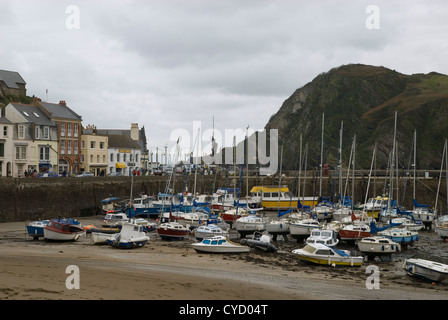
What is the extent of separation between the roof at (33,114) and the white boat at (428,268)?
51137 millimetres

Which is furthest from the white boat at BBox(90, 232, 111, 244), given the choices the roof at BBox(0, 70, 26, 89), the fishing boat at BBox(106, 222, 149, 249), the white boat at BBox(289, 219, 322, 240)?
the roof at BBox(0, 70, 26, 89)

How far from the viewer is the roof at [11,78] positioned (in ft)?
292

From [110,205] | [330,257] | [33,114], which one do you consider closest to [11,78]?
[33,114]

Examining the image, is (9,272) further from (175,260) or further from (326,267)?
(326,267)

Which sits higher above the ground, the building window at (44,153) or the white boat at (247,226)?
the building window at (44,153)

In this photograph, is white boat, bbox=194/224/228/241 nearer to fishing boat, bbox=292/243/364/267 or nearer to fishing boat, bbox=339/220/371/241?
fishing boat, bbox=339/220/371/241

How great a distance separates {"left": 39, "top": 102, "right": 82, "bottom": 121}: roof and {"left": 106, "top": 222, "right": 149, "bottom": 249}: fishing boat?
39205 mm

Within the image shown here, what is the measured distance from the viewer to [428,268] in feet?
79.9

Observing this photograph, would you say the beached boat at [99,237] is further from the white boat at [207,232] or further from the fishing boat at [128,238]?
the white boat at [207,232]

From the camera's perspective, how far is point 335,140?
414 feet

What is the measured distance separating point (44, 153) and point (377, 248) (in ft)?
156

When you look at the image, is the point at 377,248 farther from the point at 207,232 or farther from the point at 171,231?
the point at 171,231

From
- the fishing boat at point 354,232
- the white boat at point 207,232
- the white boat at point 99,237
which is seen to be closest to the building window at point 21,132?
the white boat at point 99,237
